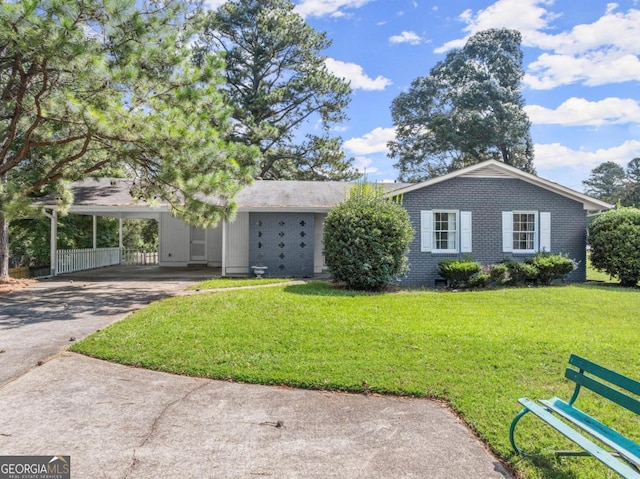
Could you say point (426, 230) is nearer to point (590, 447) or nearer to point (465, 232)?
point (465, 232)

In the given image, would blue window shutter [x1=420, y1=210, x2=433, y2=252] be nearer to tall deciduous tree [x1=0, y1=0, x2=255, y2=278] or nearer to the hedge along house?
the hedge along house

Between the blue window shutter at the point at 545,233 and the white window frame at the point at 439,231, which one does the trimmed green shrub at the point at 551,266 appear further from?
the white window frame at the point at 439,231

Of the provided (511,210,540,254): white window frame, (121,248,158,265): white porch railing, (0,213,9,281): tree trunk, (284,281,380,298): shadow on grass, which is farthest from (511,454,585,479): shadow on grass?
(121,248,158,265): white porch railing

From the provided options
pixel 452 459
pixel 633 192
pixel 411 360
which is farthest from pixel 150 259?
pixel 633 192

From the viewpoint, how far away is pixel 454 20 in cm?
1465

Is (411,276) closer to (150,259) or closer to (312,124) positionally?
(150,259)

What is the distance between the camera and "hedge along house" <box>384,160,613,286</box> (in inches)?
534

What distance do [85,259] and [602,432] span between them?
61.5 ft

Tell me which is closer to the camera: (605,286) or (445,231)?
(605,286)

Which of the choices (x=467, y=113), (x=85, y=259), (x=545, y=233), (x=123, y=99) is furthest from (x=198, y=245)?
(x=467, y=113)

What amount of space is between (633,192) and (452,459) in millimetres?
51274

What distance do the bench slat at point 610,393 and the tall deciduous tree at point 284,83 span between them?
26.3m

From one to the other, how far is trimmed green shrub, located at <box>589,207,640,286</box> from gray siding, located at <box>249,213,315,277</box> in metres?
9.65

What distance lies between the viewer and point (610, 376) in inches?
119
